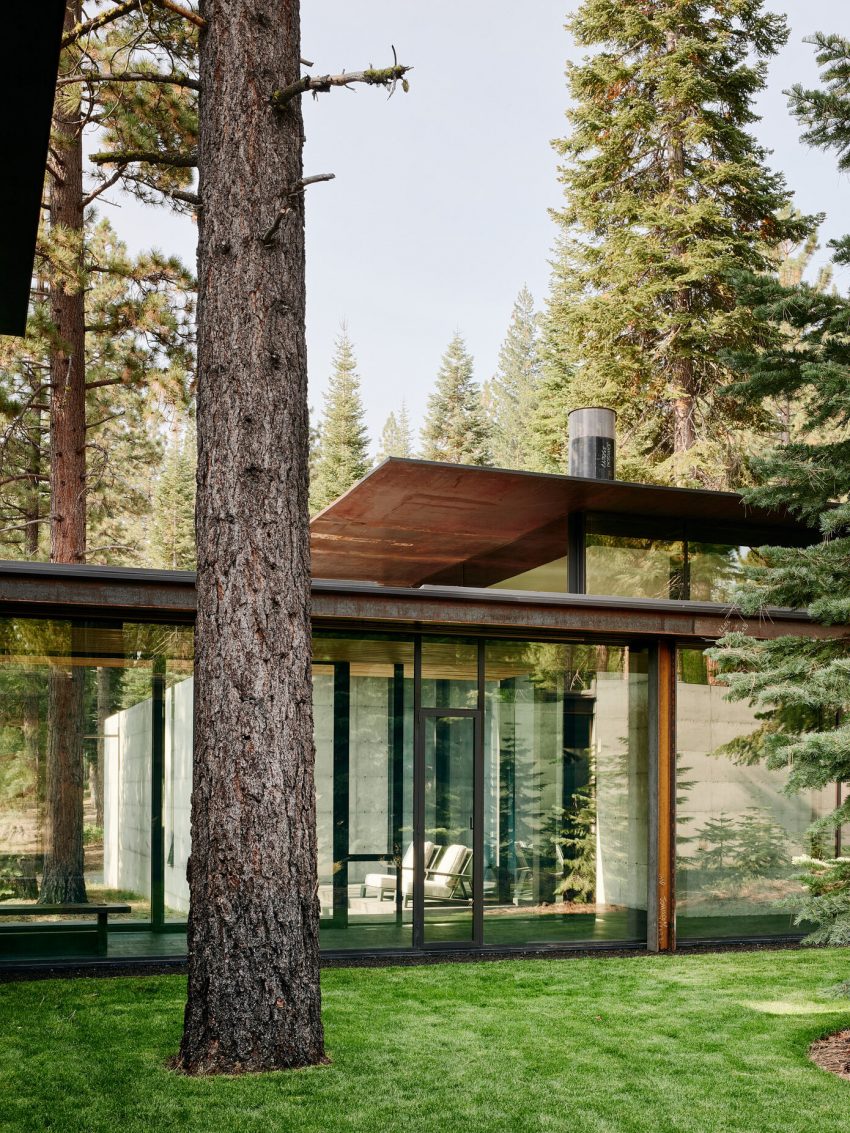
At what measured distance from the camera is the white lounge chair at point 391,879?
903cm

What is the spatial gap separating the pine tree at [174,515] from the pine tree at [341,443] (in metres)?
4.27

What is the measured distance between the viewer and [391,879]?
909 centimetres

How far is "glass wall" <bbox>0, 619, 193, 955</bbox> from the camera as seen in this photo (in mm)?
8094

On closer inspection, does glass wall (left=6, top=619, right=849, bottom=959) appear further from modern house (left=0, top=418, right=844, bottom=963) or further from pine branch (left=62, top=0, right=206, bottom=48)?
pine branch (left=62, top=0, right=206, bottom=48)

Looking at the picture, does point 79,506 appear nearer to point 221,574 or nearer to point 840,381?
point 221,574

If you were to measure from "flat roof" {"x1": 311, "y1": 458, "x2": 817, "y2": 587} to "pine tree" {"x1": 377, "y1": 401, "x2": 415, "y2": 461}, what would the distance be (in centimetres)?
4709

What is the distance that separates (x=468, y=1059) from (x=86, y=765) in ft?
12.2

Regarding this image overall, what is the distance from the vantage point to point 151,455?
19703mm

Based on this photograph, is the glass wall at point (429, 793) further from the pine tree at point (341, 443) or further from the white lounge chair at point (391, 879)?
the pine tree at point (341, 443)

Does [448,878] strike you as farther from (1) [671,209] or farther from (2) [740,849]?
(1) [671,209]

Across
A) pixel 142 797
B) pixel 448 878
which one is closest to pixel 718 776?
pixel 448 878

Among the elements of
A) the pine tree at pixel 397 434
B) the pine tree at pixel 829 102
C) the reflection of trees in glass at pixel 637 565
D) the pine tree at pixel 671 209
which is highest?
the pine tree at pixel 397 434

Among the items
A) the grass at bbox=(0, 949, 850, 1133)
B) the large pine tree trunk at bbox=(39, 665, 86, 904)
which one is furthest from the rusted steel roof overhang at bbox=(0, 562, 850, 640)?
the grass at bbox=(0, 949, 850, 1133)

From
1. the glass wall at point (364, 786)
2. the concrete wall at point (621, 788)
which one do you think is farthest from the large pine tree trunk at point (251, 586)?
the concrete wall at point (621, 788)
